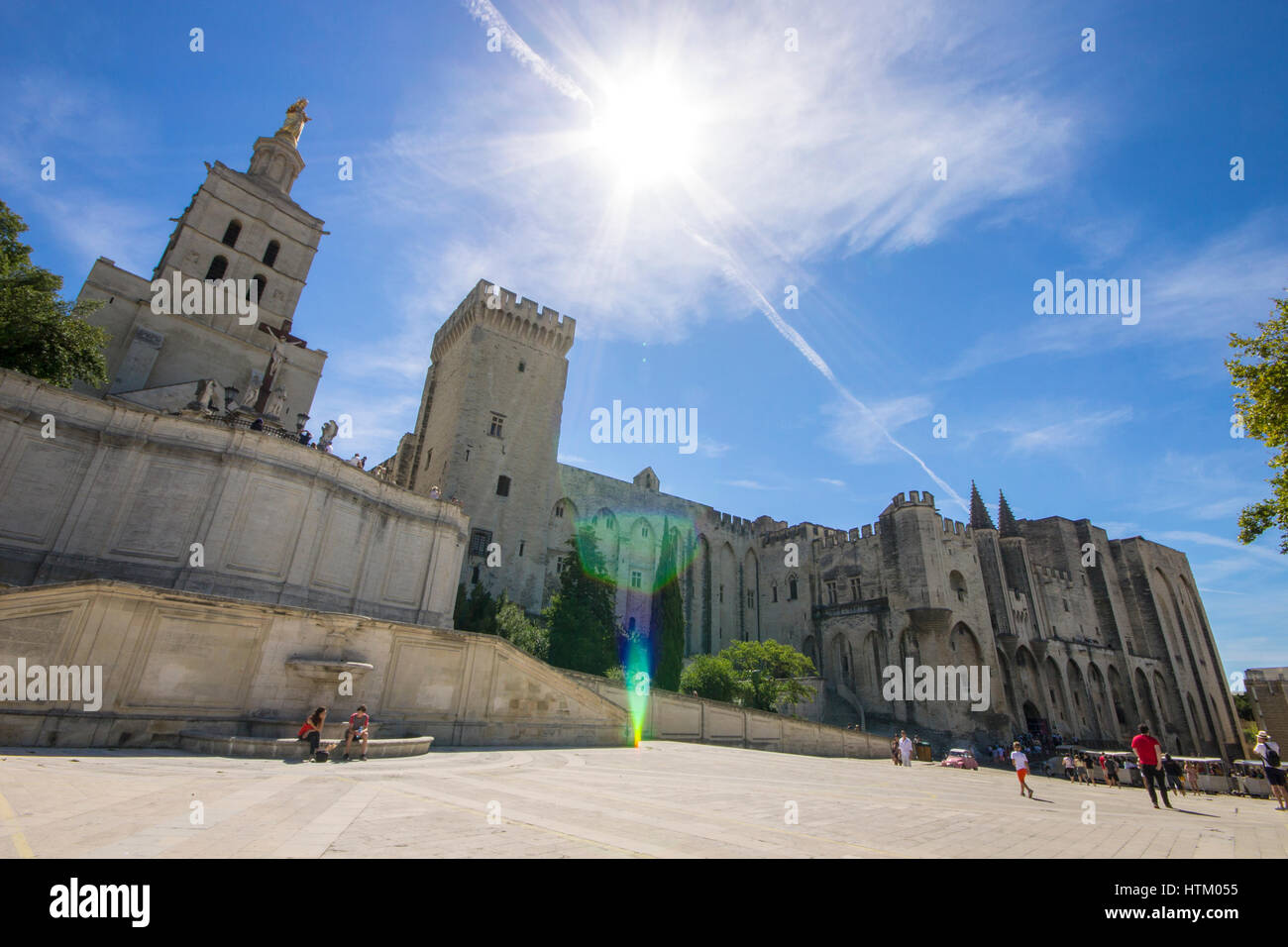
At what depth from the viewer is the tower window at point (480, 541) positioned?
108ft

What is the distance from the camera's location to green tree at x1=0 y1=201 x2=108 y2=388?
19.0m

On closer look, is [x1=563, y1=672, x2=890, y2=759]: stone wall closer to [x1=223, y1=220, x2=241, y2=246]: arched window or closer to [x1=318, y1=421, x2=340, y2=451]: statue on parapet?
[x1=318, y1=421, x2=340, y2=451]: statue on parapet

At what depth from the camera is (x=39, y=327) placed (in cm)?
1934

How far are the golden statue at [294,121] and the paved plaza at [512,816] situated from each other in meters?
39.3

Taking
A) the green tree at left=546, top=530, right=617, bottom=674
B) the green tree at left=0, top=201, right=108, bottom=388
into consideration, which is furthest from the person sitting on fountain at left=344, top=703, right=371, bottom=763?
the green tree at left=0, top=201, right=108, bottom=388

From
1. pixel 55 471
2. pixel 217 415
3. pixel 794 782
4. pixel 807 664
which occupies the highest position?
pixel 217 415

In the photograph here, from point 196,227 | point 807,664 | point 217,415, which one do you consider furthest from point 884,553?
point 196,227

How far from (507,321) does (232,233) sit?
50.3 feet

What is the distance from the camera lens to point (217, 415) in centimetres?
1992

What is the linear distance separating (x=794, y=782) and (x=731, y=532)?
40.0 meters

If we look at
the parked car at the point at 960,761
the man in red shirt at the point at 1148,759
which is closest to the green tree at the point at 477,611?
the parked car at the point at 960,761

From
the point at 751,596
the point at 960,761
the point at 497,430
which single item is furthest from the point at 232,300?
the point at 960,761

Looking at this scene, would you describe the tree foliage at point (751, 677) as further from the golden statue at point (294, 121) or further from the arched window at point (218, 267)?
the golden statue at point (294, 121)
